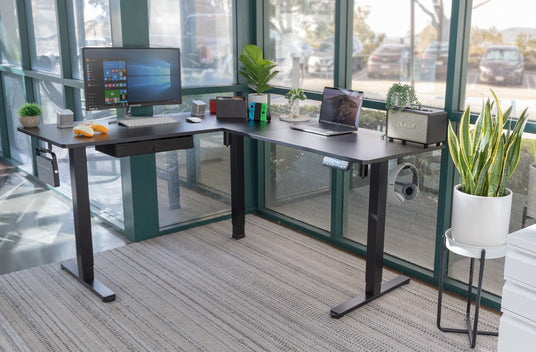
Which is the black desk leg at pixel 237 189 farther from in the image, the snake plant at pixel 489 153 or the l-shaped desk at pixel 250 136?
the snake plant at pixel 489 153

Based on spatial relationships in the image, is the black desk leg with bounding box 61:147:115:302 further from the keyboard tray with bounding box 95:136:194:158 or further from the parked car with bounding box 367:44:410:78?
the parked car with bounding box 367:44:410:78

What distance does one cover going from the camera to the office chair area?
4047 mm

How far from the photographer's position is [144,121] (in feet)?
12.6

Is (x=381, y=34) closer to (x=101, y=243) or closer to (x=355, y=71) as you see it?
(x=355, y=71)

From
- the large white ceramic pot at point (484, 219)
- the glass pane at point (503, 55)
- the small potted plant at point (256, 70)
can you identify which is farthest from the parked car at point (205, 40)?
the large white ceramic pot at point (484, 219)

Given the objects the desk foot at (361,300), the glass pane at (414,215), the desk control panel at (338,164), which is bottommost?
the desk foot at (361,300)

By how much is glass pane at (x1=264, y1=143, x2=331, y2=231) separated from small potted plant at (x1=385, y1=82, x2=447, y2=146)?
1.04 meters

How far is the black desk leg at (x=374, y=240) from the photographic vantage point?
3.17m

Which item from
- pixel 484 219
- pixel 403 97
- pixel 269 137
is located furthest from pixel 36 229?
pixel 484 219

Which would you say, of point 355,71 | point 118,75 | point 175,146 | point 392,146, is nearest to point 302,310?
point 392,146

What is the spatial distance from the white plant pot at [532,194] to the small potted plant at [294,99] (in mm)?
1648

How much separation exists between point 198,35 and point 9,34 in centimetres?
278

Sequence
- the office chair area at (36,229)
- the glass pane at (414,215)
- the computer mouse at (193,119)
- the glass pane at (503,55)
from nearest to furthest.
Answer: the glass pane at (503,55) → the glass pane at (414,215) → the computer mouse at (193,119) → the office chair area at (36,229)

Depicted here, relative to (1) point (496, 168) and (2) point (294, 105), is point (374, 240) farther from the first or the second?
(2) point (294, 105)
